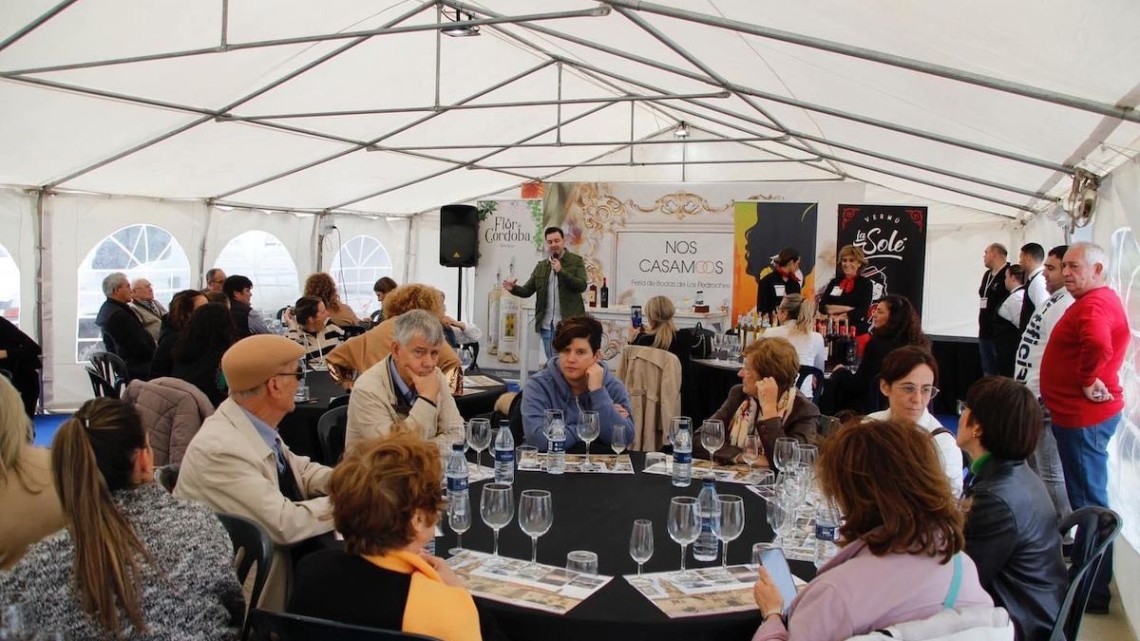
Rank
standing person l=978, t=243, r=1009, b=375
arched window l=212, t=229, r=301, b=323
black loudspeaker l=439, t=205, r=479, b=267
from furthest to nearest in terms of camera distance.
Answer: black loudspeaker l=439, t=205, r=479, b=267 → arched window l=212, t=229, r=301, b=323 → standing person l=978, t=243, r=1009, b=375

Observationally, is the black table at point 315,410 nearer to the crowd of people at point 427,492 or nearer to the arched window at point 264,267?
the crowd of people at point 427,492

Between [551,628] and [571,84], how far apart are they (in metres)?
9.11

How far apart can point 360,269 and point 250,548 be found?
12.3 meters

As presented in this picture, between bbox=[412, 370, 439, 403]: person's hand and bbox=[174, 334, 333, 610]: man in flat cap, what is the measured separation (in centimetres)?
94

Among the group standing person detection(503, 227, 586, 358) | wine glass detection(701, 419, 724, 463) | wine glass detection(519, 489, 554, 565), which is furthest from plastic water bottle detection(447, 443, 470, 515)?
standing person detection(503, 227, 586, 358)

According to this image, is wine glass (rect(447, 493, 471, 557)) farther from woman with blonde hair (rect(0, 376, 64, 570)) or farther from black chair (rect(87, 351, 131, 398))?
black chair (rect(87, 351, 131, 398))

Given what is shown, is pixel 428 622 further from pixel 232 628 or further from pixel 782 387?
pixel 782 387

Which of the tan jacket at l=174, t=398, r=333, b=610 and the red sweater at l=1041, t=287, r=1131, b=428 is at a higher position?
the red sweater at l=1041, t=287, r=1131, b=428

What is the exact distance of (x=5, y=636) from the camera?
1252 mm

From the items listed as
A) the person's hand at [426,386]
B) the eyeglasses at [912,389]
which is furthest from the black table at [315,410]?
the eyeglasses at [912,389]

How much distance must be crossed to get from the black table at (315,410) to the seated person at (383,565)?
3.17 metres

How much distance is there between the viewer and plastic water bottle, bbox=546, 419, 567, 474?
3420mm

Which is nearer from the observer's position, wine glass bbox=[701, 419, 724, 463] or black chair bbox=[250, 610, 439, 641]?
black chair bbox=[250, 610, 439, 641]

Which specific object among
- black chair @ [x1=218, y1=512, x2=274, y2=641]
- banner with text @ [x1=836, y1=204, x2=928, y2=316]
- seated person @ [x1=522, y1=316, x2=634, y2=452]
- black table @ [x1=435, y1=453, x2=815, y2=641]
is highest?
banner with text @ [x1=836, y1=204, x2=928, y2=316]
